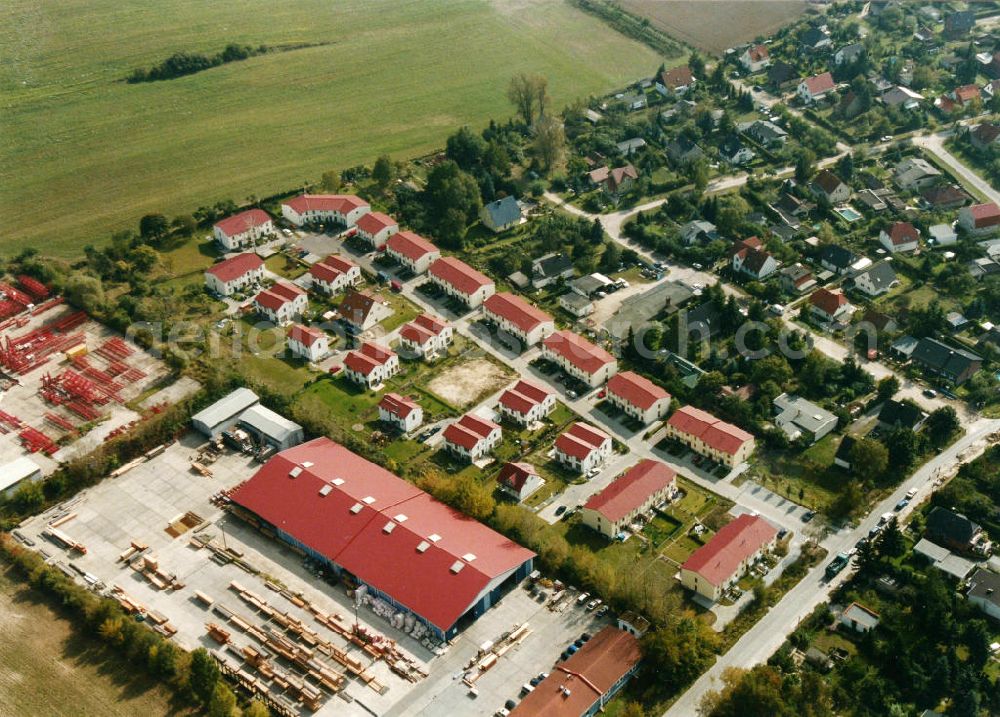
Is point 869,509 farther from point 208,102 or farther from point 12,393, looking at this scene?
point 208,102

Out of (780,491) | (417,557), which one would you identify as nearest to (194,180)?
(417,557)

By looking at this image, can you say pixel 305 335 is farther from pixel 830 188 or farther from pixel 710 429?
pixel 830 188

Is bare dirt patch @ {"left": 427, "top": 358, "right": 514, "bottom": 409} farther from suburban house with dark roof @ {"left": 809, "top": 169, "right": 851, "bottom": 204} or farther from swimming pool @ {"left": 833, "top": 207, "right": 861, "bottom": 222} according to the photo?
suburban house with dark roof @ {"left": 809, "top": 169, "right": 851, "bottom": 204}

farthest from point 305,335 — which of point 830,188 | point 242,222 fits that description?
point 830,188

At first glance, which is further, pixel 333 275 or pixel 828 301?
pixel 333 275

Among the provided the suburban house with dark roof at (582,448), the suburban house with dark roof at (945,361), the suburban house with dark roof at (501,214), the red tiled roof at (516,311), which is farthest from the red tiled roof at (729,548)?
the suburban house with dark roof at (501,214)

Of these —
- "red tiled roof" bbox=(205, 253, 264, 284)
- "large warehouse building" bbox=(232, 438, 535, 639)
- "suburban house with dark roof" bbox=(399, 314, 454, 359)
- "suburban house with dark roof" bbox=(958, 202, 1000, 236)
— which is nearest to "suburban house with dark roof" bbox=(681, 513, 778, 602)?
"large warehouse building" bbox=(232, 438, 535, 639)
